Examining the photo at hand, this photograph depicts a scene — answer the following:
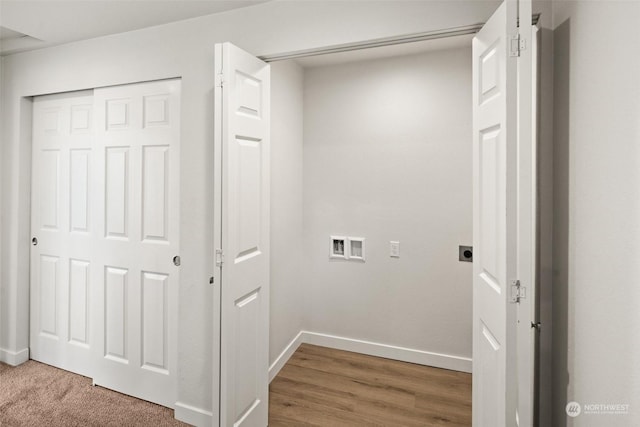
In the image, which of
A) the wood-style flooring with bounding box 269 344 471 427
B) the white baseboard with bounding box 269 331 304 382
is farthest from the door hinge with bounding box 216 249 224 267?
the white baseboard with bounding box 269 331 304 382

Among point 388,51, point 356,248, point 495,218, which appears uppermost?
point 388,51

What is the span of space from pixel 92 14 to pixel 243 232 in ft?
5.29

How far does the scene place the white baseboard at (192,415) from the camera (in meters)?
2.10

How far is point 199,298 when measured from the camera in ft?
7.02

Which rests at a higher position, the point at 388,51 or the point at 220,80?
the point at 388,51

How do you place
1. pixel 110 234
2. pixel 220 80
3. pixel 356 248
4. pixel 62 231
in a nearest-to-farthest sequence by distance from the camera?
pixel 220 80 < pixel 110 234 < pixel 62 231 < pixel 356 248

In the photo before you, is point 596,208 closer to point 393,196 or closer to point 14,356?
point 393,196

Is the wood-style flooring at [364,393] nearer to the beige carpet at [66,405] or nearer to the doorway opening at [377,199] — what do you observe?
the doorway opening at [377,199]

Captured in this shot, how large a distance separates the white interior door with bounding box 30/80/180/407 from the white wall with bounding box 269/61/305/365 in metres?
0.74

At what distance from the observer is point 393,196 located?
294 centimetres

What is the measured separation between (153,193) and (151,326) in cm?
90

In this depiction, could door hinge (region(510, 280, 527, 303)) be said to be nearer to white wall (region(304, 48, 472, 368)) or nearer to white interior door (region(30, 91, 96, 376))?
white wall (region(304, 48, 472, 368))

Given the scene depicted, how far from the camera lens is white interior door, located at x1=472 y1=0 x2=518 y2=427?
46.6 inches

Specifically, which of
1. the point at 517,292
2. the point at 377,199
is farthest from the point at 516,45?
the point at 377,199
